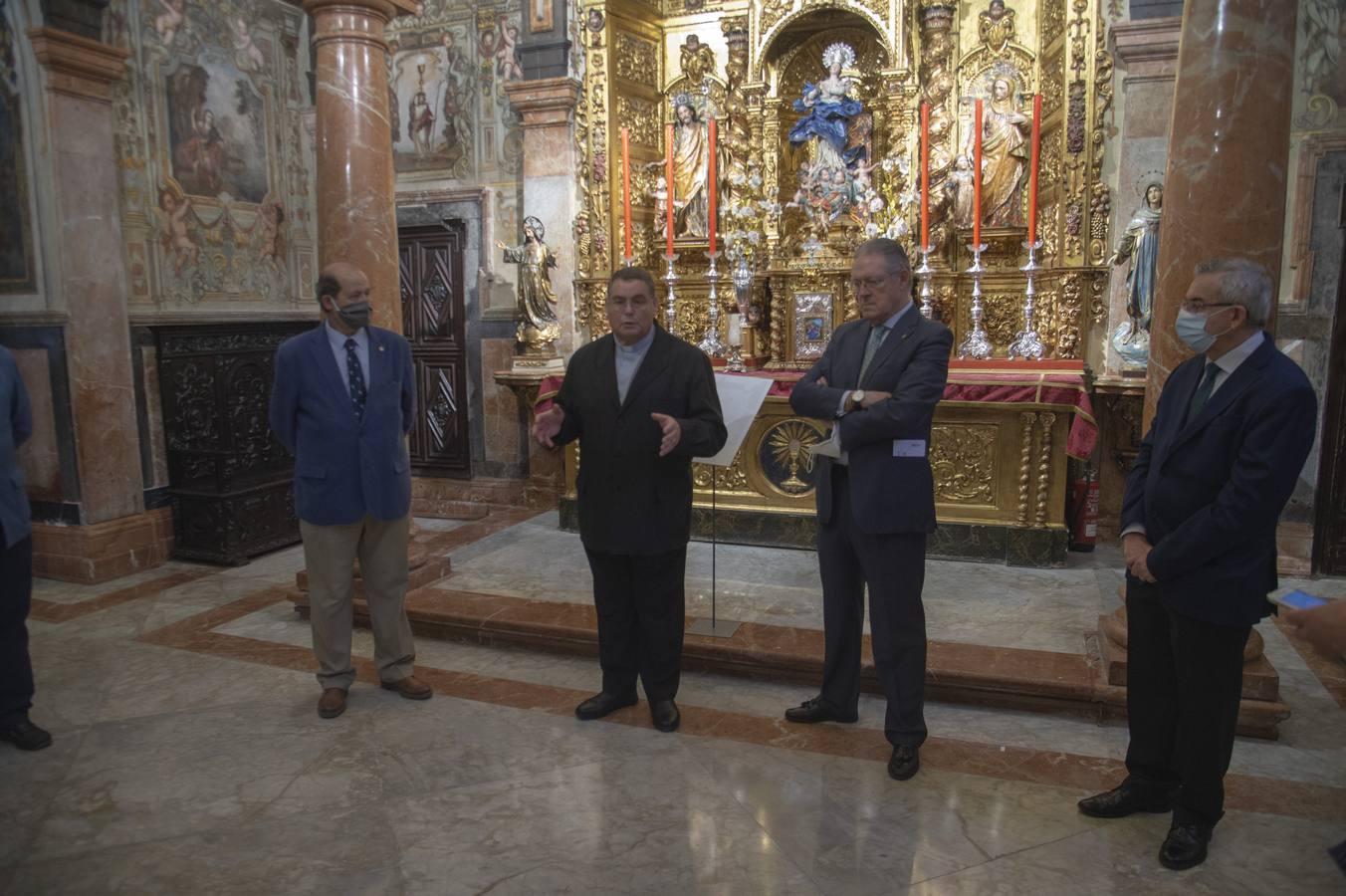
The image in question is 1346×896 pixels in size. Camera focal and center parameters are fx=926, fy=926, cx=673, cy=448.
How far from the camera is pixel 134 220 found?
681 centimetres

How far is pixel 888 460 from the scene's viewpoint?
328cm

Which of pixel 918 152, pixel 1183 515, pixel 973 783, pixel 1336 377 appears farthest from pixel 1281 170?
pixel 918 152

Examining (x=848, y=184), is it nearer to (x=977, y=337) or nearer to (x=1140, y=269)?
(x=977, y=337)

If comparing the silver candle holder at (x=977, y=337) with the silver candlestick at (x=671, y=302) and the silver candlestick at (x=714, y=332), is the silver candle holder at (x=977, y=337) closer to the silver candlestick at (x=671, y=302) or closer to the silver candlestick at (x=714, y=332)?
the silver candlestick at (x=714, y=332)

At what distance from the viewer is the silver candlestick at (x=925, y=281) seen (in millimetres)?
6844

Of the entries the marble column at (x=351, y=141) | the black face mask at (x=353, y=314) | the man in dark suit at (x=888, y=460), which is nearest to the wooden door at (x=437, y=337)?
the marble column at (x=351, y=141)

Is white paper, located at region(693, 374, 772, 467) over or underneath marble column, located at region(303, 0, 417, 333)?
underneath

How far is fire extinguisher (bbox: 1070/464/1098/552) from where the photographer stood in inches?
247

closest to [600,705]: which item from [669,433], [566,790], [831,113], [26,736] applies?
[566,790]

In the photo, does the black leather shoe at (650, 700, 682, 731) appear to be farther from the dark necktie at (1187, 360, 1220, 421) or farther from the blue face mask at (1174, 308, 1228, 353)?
the blue face mask at (1174, 308, 1228, 353)

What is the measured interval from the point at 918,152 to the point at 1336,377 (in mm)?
3322

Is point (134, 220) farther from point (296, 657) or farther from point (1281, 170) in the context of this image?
point (1281, 170)

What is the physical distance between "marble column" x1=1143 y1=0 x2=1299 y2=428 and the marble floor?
2.00 meters

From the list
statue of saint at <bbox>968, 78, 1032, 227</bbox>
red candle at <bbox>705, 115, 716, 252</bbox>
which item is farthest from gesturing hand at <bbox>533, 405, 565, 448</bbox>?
statue of saint at <bbox>968, 78, 1032, 227</bbox>
